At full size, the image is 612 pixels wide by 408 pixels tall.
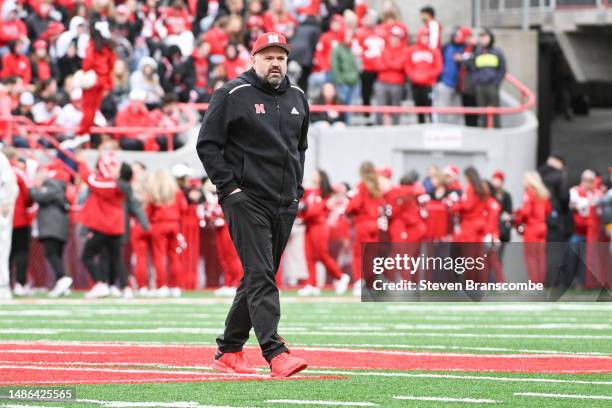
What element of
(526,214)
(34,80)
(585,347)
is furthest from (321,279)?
(585,347)

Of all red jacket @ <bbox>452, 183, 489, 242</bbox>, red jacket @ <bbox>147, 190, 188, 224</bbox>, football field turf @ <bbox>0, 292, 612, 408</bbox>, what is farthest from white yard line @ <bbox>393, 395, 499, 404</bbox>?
red jacket @ <bbox>452, 183, 489, 242</bbox>

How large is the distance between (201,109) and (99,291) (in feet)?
20.9

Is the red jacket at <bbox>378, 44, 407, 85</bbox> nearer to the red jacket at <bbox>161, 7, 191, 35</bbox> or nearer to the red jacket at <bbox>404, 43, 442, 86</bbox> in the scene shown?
the red jacket at <bbox>404, 43, 442, 86</bbox>

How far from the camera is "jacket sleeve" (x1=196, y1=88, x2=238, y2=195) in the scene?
9.24m

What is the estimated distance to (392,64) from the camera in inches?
1021

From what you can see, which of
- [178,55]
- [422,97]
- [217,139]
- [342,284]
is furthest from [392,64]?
[217,139]

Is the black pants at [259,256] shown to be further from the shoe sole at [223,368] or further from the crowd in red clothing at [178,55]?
the crowd in red clothing at [178,55]

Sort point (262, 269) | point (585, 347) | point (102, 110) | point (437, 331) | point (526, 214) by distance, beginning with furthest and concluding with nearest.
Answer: point (102, 110) < point (526, 214) < point (437, 331) < point (585, 347) < point (262, 269)

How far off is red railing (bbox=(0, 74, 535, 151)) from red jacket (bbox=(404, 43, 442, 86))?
515 millimetres

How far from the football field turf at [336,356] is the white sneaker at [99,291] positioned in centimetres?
222

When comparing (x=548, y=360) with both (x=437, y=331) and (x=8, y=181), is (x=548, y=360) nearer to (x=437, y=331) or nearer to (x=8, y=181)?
(x=437, y=331)

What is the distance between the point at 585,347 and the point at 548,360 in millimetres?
1266

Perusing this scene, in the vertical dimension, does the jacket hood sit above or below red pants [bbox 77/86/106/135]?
above

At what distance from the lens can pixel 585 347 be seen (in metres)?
11.6
